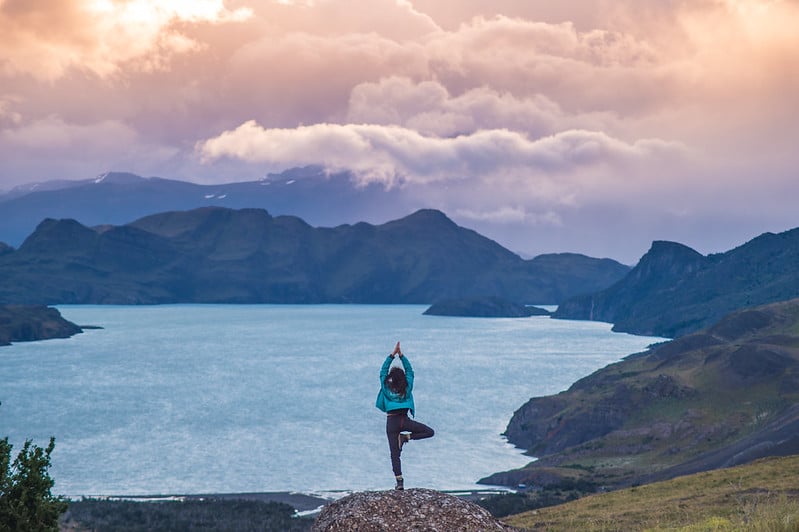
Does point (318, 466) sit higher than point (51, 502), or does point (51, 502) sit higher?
point (51, 502)

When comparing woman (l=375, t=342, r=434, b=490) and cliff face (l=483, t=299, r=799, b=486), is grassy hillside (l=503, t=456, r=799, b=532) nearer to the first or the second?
cliff face (l=483, t=299, r=799, b=486)

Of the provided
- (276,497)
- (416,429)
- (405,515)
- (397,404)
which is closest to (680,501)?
(416,429)

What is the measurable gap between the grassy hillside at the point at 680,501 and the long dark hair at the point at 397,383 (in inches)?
764

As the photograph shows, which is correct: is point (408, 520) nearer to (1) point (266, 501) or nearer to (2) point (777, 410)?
(1) point (266, 501)

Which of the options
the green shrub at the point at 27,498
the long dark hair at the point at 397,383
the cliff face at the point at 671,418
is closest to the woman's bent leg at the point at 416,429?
the long dark hair at the point at 397,383

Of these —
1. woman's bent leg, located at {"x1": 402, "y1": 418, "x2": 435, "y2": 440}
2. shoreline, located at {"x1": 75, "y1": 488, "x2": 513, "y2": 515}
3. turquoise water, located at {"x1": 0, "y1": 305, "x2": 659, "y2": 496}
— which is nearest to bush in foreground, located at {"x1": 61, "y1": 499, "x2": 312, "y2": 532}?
shoreline, located at {"x1": 75, "y1": 488, "x2": 513, "y2": 515}

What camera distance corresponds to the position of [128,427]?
146 m

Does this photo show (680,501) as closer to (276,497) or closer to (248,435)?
(276,497)

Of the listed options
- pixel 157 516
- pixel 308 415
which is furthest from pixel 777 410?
pixel 308 415

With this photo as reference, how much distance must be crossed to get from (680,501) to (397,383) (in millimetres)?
38647

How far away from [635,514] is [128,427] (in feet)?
376

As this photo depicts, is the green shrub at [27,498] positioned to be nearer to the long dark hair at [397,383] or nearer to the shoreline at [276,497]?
the long dark hair at [397,383]

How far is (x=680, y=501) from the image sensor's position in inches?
2117

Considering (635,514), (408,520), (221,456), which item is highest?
(408,520)
